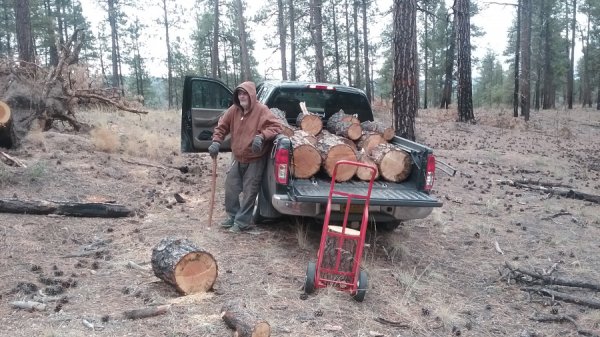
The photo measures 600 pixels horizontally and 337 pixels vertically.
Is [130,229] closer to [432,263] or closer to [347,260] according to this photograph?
[347,260]

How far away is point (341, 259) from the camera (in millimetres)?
4621

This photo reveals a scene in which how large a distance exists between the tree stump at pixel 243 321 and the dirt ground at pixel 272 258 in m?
0.11

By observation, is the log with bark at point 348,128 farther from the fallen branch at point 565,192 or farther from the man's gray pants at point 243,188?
the fallen branch at point 565,192

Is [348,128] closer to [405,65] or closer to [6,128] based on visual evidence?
[405,65]

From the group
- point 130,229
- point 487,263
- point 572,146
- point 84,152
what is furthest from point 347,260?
point 572,146

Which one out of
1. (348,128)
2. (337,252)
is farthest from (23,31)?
(337,252)

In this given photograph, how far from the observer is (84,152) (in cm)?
989

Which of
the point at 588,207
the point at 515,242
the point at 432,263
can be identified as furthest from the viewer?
the point at 588,207

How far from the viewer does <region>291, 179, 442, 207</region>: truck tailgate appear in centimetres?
508

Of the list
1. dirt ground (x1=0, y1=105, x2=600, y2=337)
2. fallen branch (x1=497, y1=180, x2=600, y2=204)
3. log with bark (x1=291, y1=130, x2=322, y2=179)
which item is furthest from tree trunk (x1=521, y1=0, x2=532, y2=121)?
log with bark (x1=291, y1=130, x2=322, y2=179)

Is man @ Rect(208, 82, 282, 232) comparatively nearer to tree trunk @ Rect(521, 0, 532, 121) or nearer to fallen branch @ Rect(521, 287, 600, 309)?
fallen branch @ Rect(521, 287, 600, 309)

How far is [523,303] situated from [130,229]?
4.58 meters

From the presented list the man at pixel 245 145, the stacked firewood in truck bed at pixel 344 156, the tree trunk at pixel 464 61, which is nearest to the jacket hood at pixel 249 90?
the man at pixel 245 145

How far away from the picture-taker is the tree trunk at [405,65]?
9336 millimetres
